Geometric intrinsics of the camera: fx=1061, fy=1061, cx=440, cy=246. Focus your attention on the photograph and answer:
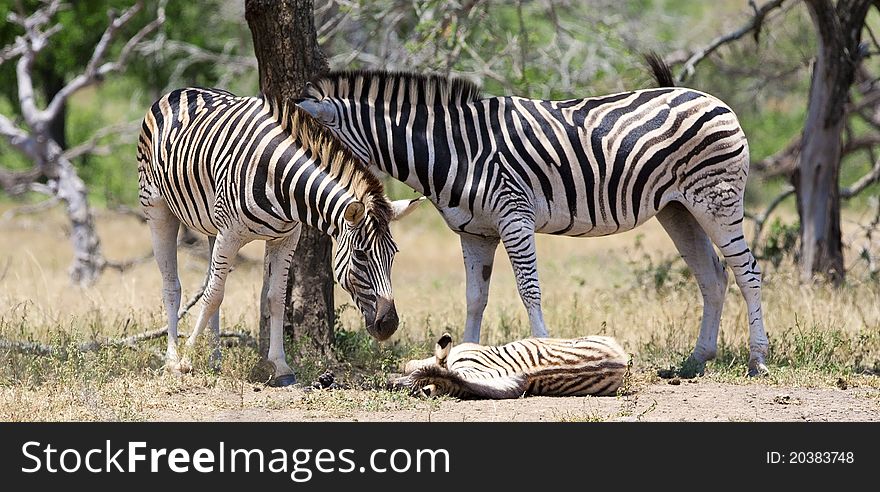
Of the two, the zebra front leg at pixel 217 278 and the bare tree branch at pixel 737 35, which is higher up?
the bare tree branch at pixel 737 35

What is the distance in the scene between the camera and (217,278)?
734 cm

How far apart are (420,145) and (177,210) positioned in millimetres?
1822

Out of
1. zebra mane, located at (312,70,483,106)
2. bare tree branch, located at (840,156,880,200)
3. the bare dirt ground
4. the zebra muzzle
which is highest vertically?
zebra mane, located at (312,70,483,106)

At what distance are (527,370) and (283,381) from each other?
5.70 ft

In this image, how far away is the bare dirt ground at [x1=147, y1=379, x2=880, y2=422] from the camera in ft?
20.5

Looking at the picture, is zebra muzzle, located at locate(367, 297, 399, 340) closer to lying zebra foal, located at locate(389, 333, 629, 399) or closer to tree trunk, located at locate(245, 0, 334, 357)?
lying zebra foal, located at locate(389, 333, 629, 399)

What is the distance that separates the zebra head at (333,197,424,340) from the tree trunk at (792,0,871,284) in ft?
18.8

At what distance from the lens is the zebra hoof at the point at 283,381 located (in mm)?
7375

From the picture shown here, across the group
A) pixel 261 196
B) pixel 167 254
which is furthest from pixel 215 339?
pixel 261 196

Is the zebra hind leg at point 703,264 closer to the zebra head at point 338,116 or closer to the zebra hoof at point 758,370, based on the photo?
the zebra hoof at point 758,370

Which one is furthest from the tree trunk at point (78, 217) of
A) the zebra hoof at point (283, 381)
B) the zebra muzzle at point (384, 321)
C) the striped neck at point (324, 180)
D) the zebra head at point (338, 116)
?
the zebra muzzle at point (384, 321)

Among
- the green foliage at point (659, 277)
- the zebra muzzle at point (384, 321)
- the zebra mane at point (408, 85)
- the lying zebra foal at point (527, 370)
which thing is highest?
the zebra mane at point (408, 85)

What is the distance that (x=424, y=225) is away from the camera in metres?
21.8

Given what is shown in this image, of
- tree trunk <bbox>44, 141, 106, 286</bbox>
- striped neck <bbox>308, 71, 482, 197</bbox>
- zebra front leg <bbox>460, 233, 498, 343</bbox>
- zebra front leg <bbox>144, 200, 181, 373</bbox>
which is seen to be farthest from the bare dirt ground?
tree trunk <bbox>44, 141, 106, 286</bbox>
